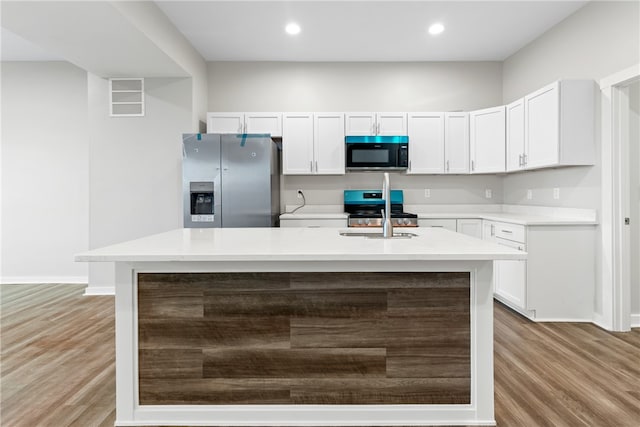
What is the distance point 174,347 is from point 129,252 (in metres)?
0.52

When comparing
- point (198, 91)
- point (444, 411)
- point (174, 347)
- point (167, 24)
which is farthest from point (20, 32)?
point (444, 411)

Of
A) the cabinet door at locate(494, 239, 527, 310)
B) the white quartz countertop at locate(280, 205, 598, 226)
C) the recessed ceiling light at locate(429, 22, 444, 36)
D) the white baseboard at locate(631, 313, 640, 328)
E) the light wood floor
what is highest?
the recessed ceiling light at locate(429, 22, 444, 36)

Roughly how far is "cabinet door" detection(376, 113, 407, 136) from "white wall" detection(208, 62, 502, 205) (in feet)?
1.29

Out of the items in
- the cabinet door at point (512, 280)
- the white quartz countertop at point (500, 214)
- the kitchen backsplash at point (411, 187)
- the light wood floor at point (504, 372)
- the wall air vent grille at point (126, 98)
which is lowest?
the light wood floor at point (504, 372)

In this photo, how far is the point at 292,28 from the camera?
Answer: 4.03m

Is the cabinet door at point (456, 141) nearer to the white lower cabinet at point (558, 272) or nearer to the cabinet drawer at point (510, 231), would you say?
the cabinet drawer at point (510, 231)

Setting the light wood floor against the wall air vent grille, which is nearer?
the light wood floor

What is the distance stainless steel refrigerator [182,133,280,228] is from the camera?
4.18 metres

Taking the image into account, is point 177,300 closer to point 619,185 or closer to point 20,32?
point 20,32

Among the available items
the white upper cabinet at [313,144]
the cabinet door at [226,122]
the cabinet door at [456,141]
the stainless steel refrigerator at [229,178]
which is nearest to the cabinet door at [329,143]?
the white upper cabinet at [313,144]

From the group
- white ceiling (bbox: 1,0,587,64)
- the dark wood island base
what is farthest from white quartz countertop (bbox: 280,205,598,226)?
the dark wood island base

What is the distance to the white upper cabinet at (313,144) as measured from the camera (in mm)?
4680

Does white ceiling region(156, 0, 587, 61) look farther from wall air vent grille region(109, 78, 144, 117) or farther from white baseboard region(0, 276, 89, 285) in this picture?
white baseboard region(0, 276, 89, 285)

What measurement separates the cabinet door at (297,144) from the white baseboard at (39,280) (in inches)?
121
